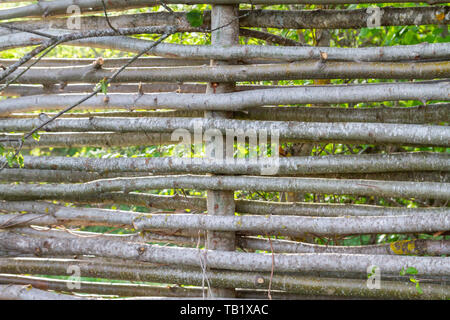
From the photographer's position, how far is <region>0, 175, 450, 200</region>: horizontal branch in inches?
65.4

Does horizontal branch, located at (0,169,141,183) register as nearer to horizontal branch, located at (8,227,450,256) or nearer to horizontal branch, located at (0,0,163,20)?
horizontal branch, located at (8,227,450,256)

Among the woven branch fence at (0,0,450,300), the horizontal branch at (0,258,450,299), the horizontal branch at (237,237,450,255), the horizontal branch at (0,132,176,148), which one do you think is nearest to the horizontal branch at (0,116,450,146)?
the woven branch fence at (0,0,450,300)

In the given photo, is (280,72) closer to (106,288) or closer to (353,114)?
(353,114)

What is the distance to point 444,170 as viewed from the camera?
5.61 ft

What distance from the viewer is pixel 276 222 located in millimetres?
1715

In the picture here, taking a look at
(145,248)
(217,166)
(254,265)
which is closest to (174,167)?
(217,166)

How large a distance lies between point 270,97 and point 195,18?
1.30ft

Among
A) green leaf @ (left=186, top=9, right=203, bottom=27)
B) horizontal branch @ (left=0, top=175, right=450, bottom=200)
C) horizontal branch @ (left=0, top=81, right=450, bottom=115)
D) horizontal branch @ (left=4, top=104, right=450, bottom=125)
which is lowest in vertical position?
horizontal branch @ (left=0, top=175, right=450, bottom=200)

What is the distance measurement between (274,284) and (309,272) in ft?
0.44

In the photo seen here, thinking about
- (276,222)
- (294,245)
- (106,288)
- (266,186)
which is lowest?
(106,288)

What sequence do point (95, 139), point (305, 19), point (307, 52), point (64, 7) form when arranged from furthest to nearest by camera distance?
1. point (95, 139)
2. point (64, 7)
3. point (305, 19)
4. point (307, 52)

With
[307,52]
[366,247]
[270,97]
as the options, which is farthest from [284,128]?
[366,247]

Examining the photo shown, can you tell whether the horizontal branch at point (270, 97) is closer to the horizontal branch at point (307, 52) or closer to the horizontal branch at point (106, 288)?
the horizontal branch at point (307, 52)

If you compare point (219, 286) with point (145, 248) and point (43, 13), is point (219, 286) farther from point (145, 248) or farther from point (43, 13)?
point (43, 13)
